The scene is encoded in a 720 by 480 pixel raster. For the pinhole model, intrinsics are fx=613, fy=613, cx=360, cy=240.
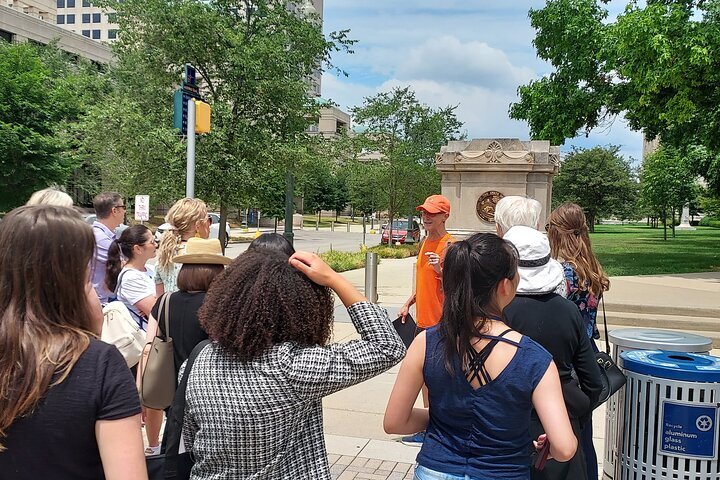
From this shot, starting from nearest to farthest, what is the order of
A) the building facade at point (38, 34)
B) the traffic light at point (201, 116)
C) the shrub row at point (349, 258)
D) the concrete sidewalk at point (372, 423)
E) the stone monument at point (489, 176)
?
1. the concrete sidewalk at point (372, 423)
2. the traffic light at point (201, 116)
3. the stone monument at point (489, 176)
4. the shrub row at point (349, 258)
5. the building facade at point (38, 34)

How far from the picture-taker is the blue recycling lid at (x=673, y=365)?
343 centimetres

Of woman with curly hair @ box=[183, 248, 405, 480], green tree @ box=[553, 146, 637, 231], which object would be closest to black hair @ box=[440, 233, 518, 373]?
woman with curly hair @ box=[183, 248, 405, 480]

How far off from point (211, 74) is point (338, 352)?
493 inches

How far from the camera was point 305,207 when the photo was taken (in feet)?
266

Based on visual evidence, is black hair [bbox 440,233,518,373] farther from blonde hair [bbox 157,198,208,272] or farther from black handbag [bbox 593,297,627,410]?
blonde hair [bbox 157,198,208,272]

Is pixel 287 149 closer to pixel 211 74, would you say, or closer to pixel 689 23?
pixel 211 74

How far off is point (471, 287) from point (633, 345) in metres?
2.22

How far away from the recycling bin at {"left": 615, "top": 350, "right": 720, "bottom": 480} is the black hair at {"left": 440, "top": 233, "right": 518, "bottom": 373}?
5.76 feet

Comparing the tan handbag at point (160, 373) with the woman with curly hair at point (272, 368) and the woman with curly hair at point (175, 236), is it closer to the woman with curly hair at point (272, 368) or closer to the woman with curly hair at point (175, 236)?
the woman with curly hair at point (175, 236)

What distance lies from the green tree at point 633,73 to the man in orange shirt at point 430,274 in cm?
1102

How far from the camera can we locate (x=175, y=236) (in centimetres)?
457

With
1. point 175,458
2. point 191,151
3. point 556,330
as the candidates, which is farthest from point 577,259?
point 191,151

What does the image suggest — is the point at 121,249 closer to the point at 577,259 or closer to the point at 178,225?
the point at 178,225

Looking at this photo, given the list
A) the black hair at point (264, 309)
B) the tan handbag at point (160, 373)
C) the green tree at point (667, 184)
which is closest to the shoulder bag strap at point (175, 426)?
the black hair at point (264, 309)
